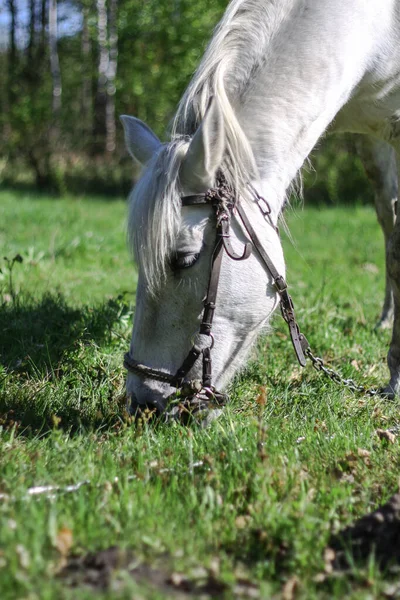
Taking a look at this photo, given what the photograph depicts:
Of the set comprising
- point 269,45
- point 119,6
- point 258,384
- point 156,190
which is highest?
point 119,6

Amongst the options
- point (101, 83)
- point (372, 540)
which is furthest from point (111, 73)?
point (372, 540)

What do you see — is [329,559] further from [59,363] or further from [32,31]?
[32,31]

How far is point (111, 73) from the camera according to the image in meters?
17.1

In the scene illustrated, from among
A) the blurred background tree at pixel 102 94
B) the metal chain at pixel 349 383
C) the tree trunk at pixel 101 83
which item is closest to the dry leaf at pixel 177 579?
the metal chain at pixel 349 383

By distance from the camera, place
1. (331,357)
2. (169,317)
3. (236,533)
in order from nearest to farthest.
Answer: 1. (236,533)
2. (169,317)
3. (331,357)

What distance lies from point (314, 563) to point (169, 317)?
123 centimetres

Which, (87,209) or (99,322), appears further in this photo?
(87,209)

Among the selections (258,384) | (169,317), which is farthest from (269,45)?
(258,384)

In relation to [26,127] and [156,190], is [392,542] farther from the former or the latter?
[26,127]

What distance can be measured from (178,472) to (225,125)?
1379 millimetres

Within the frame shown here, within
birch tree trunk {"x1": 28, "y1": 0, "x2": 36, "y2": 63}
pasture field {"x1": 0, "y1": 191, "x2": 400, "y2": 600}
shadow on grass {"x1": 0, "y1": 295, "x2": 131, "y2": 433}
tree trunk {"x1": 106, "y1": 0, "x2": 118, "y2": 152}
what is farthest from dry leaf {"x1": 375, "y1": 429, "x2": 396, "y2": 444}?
birch tree trunk {"x1": 28, "y1": 0, "x2": 36, "y2": 63}

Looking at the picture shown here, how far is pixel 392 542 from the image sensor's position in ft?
6.36

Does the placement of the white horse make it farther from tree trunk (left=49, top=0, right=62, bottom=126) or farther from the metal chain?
tree trunk (left=49, top=0, right=62, bottom=126)

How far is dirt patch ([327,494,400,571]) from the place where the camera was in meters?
1.91
